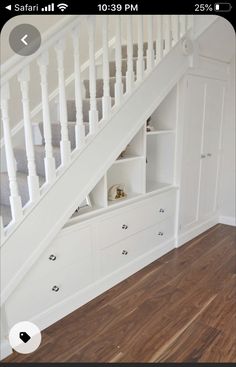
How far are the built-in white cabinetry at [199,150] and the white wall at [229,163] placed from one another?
0.14 meters

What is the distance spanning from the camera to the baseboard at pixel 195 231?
9.78 ft

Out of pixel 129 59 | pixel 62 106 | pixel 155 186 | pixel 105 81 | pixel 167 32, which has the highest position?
pixel 167 32

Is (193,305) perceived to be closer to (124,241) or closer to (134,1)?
(124,241)

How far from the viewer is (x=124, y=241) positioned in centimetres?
233

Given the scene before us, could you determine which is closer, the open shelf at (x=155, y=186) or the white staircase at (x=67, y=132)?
the white staircase at (x=67, y=132)

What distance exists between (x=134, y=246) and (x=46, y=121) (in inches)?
52.1

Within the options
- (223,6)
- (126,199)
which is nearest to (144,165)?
(126,199)

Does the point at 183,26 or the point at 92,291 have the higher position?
the point at 183,26

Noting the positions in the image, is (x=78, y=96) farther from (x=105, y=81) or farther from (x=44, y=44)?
(x=44, y=44)

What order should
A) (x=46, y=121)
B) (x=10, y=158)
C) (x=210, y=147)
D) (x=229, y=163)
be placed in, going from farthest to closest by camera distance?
1. (x=229, y=163)
2. (x=210, y=147)
3. (x=46, y=121)
4. (x=10, y=158)

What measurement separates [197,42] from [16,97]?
63.1 inches

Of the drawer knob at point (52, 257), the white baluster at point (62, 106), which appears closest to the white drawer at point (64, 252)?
the drawer knob at point (52, 257)

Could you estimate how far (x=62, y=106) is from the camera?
5.45 feet

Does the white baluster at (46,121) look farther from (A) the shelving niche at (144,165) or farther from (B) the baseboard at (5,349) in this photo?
(B) the baseboard at (5,349)
